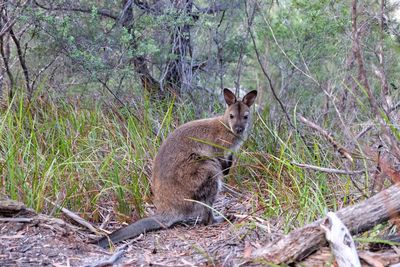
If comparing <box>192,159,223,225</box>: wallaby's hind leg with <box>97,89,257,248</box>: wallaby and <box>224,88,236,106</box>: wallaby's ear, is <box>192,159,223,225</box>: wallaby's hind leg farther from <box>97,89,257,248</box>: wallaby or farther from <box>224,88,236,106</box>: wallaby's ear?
<box>224,88,236,106</box>: wallaby's ear

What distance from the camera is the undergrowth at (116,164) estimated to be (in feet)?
15.8

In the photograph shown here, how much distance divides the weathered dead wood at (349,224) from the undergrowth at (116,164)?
84 cm

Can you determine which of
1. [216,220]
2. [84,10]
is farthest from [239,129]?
[84,10]

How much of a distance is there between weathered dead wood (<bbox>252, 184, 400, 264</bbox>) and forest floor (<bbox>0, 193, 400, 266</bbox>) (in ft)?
0.70

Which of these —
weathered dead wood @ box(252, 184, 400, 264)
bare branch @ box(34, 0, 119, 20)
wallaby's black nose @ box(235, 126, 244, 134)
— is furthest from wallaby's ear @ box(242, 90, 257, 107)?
weathered dead wood @ box(252, 184, 400, 264)

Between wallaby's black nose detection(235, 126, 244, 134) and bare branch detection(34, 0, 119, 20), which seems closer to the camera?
wallaby's black nose detection(235, 126, 244, 134)

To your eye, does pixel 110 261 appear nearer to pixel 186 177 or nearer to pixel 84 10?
pixel 186 177

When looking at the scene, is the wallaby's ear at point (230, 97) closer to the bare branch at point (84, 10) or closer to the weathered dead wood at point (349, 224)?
the bare branch at point (84, 10)

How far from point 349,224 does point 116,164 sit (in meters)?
2.78

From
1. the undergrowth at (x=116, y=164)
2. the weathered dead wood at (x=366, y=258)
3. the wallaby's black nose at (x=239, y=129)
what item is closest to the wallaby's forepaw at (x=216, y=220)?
the undergrowth at (x=116, y=164)

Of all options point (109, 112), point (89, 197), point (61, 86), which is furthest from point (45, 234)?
point (61, 86)

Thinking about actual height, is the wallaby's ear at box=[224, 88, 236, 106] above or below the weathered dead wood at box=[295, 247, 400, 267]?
above

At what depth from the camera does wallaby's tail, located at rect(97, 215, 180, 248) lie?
14.4 ft

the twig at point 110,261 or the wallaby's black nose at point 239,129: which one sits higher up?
the wallaby's black nose at point 239,129
